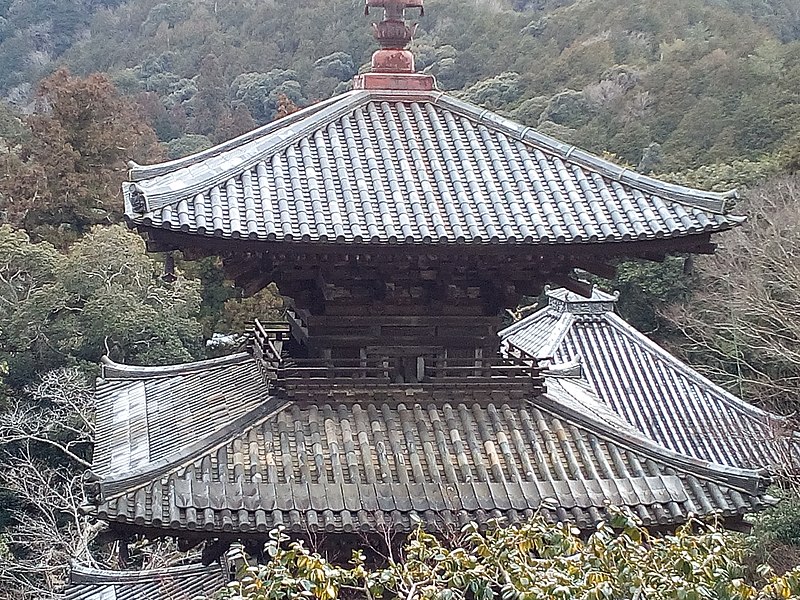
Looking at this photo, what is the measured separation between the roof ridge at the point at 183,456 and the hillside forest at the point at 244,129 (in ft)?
3.54

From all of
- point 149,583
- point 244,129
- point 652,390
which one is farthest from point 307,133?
point 244,129

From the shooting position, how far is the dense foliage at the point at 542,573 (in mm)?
3311

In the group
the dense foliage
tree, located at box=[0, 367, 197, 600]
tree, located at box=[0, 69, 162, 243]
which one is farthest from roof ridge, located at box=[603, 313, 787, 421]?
tree, located at box=[0, 69, 162, 243]

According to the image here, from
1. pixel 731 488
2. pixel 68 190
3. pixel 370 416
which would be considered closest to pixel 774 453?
pixel 731 488

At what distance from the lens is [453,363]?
5.85m

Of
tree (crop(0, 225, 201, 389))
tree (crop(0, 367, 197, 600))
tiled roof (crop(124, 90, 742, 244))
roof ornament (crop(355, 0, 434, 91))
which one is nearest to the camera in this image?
tiled roof (crop(124, 90, 742, 244))

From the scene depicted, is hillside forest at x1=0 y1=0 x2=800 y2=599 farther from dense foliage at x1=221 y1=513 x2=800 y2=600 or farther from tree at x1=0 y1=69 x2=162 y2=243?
dense foliage at x1=221 y1=513 x2=800 y2=600

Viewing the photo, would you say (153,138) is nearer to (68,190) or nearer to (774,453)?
(68,190)

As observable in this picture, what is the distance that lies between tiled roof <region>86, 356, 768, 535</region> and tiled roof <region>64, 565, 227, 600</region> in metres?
1.56

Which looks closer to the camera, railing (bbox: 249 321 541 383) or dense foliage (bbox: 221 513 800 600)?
dense foliage (bbox: 221 513 800 600)

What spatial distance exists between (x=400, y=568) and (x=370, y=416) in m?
1.93

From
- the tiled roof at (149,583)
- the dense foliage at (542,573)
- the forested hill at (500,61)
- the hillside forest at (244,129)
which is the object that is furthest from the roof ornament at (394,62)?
the forested hill at (500,61)

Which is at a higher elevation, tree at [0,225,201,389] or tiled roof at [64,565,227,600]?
tiled roof at [64,565,227,600]

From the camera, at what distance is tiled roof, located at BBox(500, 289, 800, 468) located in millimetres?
14945
